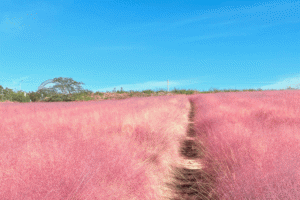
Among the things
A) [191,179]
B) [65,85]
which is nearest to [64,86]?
[65,85]

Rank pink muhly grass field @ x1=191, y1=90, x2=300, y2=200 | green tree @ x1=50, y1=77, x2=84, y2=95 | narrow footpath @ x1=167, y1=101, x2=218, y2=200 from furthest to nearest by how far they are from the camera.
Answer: green tree @ x1=50, y1=77, x2=84, y2=95 → narrow footpath @ x1=167, y1=101, x2=218, y2=200 → pink muhly grass field @ x1=191, y1=90, x2=300, y2=200

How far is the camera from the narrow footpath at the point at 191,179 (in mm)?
2227

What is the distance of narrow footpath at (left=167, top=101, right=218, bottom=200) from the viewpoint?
2227 mm

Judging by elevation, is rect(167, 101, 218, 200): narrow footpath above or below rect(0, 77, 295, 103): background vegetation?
below

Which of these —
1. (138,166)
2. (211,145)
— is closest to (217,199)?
(138,166)

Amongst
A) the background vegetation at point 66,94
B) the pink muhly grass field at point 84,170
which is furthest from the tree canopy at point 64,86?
the pink muhly grass field at point 84,170

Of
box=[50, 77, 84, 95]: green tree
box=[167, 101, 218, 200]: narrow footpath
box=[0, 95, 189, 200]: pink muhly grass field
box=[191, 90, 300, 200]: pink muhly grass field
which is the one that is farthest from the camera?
box=[50, 77, 84, 95]: green tree

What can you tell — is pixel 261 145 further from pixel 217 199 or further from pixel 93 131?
pixel 93 131

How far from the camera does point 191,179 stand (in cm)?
266

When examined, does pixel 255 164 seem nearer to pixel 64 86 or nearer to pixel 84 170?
pixel 84 170

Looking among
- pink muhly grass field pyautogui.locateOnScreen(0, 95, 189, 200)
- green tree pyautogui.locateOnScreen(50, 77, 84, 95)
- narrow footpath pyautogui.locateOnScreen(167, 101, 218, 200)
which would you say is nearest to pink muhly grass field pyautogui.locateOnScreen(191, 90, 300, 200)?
narrow footpath pyautogui.locateOnScreen(167, 101, 218, 200)

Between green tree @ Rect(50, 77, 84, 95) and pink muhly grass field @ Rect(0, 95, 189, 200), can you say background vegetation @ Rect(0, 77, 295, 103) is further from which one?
pink muhly grass field @ Rect(0, 95, 189, 200)

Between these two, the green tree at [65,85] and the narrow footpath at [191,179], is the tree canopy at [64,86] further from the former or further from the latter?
the narrow footpath at [191,179]

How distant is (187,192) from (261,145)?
1.04 metres
